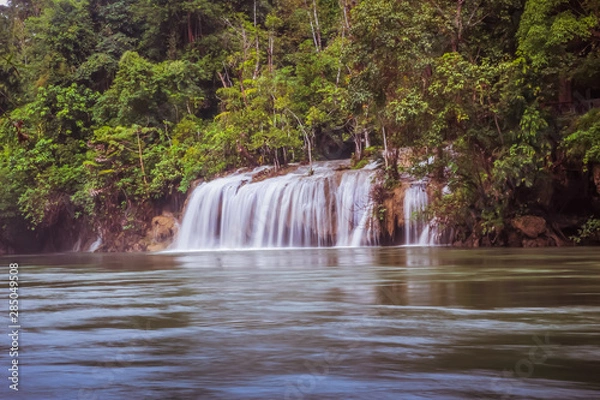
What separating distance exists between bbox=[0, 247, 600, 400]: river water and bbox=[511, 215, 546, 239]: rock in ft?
39.7

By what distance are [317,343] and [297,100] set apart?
30664 mm

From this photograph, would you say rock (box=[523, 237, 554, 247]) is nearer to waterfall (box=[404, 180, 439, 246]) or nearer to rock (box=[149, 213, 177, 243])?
waterfall (box=[404, 180, 439, 246])

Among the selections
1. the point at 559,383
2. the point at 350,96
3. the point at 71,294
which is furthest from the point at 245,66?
the point at 559,383

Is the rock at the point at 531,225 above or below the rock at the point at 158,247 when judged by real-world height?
above

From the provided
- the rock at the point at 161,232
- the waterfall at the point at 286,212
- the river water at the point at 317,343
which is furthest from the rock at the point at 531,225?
the rock at the point at 161,232

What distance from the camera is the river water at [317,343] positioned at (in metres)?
3.26

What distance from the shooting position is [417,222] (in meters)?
24.2

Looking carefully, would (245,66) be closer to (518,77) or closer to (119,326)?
(518,77)

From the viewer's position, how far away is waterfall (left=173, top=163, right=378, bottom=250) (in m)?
26.2

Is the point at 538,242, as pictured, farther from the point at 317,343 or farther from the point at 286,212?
the point at 317,343

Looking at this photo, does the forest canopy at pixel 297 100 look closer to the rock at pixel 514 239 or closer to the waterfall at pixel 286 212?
the rock at pixel 514 239

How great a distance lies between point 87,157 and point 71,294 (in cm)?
3048

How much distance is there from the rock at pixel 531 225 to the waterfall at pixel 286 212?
5422 millimetres

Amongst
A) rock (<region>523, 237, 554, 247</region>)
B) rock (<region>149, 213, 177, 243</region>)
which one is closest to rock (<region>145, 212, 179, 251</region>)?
rock (<region>149, 213, 177, 243</region>)
